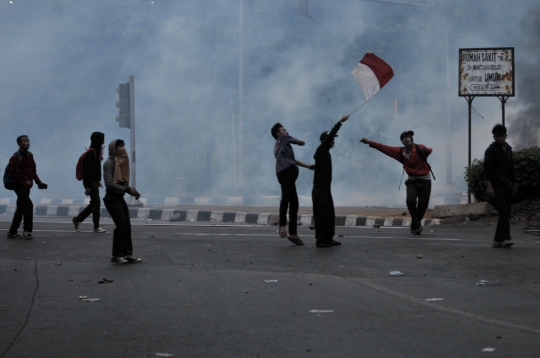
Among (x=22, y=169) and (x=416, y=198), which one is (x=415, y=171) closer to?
(x=416, y=198)

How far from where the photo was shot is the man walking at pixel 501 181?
8641 millimetres

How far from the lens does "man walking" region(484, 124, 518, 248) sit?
8641 millimetres

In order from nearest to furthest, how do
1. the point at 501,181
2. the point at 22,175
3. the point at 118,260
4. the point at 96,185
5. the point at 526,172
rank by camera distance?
1. the point at 118,260
2. the point at 501,181
3. the point at 22,175
4. the point at 96,185
5. the point at 526,172

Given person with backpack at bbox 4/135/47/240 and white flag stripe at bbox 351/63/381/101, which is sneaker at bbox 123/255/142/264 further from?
white flag stripe at bbox 351/63/381/101

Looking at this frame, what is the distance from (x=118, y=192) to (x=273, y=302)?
8.87 feet

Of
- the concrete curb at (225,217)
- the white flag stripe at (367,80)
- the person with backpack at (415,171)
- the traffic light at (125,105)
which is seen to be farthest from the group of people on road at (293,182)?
the traffic light at (125,105)

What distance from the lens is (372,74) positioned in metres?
9.38

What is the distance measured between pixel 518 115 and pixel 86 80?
834 inches

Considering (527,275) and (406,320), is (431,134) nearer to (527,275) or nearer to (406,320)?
(527,275)

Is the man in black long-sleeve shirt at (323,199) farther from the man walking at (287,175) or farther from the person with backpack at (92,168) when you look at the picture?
the person with backpack at (92,168)

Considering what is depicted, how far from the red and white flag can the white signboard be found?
5809 mm

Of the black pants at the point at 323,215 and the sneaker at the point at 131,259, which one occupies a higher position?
the black pants at the point at 323,215

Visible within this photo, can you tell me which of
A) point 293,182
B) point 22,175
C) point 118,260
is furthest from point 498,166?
point 22,175

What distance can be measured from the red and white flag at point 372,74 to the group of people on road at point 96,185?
10.4 ft
